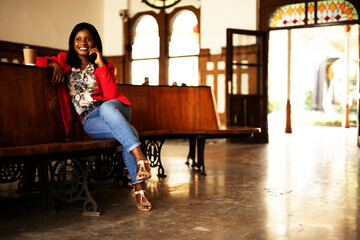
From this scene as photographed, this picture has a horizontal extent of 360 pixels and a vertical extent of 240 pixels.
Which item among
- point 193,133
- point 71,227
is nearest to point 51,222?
point 71,227

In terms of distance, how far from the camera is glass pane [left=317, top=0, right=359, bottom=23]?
7.48 m

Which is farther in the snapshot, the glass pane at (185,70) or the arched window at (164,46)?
the arched window at (164,46)

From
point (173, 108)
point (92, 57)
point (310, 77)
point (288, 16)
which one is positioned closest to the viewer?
point (92, 57)

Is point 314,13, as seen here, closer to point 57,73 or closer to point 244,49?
point 244,49

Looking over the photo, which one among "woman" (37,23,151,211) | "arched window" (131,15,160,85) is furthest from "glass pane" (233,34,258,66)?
"woman" (37,23,151,211)

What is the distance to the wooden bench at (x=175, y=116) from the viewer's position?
401 cm

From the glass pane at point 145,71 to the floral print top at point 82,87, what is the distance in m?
6.63

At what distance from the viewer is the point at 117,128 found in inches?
110

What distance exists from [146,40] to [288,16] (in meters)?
3.36

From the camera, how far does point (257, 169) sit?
480 cm

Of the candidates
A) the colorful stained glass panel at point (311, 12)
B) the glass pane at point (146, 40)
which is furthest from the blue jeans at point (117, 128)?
the glass pane at point (146, 40)

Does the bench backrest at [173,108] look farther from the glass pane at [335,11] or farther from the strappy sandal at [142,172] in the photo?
the glass pane at [335,11]

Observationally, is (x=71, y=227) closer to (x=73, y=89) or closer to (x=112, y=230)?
(x=112, y=230)

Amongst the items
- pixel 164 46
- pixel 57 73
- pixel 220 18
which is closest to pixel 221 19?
pixel 220 18
